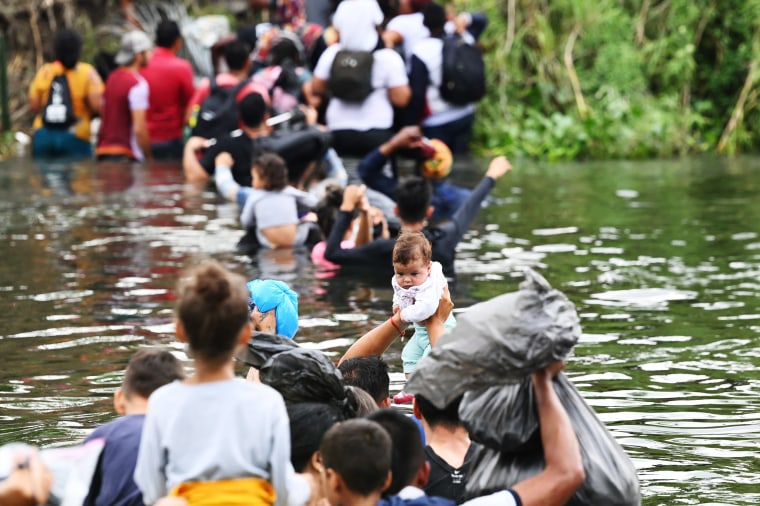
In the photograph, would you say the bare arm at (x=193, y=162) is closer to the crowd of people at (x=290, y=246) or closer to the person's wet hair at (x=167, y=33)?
the crowd of people at (x=290, y=246)

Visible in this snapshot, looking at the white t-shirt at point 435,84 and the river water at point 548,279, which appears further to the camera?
→ the white t-shirt at point 435,84

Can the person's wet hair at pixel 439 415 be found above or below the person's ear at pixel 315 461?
above

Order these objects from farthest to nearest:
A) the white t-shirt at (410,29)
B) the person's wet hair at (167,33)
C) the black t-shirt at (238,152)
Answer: the person's wet hair at (167,33) → the white t-shirt at (410,29) → the black t-shirt at (238,152)

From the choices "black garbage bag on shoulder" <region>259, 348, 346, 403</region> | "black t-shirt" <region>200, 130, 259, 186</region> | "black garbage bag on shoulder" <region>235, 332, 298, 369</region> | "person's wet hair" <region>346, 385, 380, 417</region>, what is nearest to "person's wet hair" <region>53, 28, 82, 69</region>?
"black t-shirt" <region>200, 130, 259, 186</region>

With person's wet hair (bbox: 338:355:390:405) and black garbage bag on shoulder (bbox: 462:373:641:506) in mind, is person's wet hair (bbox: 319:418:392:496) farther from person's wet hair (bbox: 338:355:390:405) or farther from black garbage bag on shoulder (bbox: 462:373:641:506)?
person's wet hair (bbox: 338:355:390:405)

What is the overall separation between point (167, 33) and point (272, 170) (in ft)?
25.4

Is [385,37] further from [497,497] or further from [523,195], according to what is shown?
[497,497]

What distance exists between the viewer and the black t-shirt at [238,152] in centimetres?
1455

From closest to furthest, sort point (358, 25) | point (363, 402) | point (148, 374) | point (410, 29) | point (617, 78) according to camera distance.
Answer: point (148, 374) → point (363, 402) → point (358, 25) → point (410, 29) → point (617, 78)

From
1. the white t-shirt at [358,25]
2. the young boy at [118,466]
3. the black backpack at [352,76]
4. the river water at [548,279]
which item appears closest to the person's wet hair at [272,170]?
the river water at [548,279]

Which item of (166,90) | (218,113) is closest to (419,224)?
(218,113)

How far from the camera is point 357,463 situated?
4.56 m

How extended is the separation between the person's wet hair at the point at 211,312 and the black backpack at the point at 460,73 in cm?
1294

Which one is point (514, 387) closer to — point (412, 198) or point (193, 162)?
point (412, 198)
